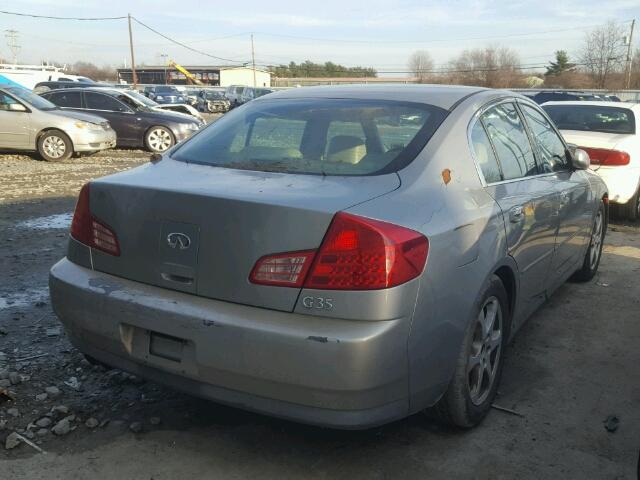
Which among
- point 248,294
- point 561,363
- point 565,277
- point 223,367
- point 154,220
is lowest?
point 561,363

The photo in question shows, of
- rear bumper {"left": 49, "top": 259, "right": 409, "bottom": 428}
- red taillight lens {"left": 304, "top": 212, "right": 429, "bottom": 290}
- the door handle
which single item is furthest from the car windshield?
red taillight lens {"left": 304, "top": 212, "right": 429, "bottom": 290}

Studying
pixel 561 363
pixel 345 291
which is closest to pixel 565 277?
pixel 561 363

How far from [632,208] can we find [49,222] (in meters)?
7.10

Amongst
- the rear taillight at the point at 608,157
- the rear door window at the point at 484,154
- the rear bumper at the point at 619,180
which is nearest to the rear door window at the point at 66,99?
the rear taillight at the point at 608,157

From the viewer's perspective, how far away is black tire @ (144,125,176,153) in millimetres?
14672

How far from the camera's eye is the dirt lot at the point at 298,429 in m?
2.67

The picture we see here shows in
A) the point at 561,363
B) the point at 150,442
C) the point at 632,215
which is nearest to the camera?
the point at 150,442

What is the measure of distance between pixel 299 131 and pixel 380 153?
57cm

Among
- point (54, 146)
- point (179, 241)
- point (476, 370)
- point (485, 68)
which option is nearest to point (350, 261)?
point (179, 241)

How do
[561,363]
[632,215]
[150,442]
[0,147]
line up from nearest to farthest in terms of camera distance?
[150,442] → [561,363] → [632,215] → [0,147]

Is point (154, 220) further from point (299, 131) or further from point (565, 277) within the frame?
point (565, 277)

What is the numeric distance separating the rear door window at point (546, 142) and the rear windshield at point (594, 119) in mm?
3764

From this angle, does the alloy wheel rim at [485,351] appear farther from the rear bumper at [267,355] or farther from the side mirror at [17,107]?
the side mirror at [17,107]

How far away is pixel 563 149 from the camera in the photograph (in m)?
4.50
